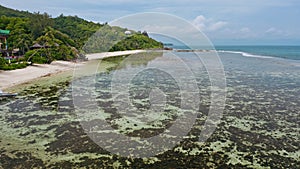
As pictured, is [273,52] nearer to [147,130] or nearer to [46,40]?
[46,40]

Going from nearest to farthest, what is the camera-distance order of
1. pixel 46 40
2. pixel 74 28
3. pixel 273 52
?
pixel 46 40 < pixel 74 28 < pixel 273 52

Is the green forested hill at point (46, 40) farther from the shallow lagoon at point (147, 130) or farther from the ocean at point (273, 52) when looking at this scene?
the ocean at point (273, 52)

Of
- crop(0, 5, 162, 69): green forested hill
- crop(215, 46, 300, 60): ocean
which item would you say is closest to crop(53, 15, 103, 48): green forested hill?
crop(0, 5, 162, 69): green forested hill

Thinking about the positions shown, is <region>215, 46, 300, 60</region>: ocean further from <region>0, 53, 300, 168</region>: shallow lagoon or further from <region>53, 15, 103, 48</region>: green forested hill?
<region>0, 53, 300, 168</region>: shallow lagoon

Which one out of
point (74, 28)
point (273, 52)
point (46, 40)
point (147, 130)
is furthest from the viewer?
point (273, 52)

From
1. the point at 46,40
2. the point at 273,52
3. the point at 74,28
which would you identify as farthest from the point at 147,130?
the point at 273,52

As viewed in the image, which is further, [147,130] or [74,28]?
[74,28]

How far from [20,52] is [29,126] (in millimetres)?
28429

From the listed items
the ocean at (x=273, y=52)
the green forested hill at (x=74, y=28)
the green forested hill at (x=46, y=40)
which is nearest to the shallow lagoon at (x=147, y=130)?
the green forested hill at (x=46, y=40)

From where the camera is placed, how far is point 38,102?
12492mm

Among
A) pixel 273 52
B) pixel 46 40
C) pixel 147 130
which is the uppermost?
pixel 46 40

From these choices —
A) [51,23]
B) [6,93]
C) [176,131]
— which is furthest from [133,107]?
[51,23]

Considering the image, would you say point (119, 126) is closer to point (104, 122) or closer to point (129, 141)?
point (104, 122)

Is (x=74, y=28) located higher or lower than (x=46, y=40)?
higher
